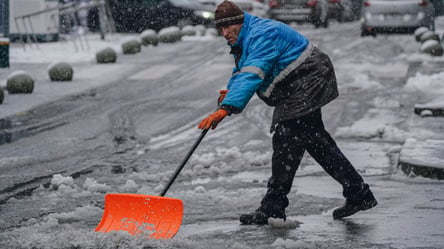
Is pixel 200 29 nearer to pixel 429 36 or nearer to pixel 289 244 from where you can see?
pixel 429 36

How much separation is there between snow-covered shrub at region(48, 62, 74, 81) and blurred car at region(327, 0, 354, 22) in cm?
1818

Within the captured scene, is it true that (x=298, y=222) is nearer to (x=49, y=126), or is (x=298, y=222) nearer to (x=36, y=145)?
(x=36, y=145)

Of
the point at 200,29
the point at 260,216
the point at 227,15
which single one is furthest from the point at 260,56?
the point at 200,29

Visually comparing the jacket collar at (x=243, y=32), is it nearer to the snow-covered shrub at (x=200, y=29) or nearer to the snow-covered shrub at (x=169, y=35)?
the snow-covered shrub at (x=169, y=35)

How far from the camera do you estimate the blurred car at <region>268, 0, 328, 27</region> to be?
3005cm

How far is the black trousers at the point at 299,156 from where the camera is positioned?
5379 millimetres

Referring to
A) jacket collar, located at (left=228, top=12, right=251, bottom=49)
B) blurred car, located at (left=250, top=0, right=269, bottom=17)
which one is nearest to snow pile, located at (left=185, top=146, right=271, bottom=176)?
jacket collar, located at (left=228, top=12, right=251, bottom=49)

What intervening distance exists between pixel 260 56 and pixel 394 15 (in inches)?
801

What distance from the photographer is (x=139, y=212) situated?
5125 mm

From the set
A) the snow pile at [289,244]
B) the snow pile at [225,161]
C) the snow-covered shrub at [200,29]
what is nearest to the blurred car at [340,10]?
the snow-covered shrub at [200,29]

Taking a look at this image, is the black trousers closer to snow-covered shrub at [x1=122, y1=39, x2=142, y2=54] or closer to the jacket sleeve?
the jacket sleeve

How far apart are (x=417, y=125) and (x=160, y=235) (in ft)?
18.1

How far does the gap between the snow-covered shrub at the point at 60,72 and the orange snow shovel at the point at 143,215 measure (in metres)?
10.8

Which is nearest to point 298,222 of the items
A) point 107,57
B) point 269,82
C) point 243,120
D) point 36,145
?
point 269,82
